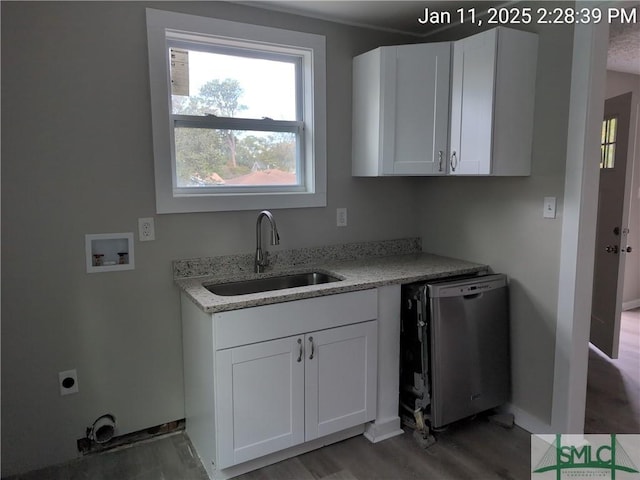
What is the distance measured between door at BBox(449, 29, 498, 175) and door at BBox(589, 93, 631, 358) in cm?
163

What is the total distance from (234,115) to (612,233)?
9.28 feet

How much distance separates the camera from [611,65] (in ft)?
13.2

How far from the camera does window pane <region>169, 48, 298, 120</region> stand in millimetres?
2420

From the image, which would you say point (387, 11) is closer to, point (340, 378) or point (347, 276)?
point (347, 276)

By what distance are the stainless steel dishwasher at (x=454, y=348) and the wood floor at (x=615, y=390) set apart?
611mm

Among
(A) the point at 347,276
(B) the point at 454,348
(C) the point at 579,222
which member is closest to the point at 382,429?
(B) the point at 454,348

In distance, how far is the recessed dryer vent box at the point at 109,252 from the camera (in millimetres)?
2217

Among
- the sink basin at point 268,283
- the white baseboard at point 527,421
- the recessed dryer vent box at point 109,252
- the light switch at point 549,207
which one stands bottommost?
the white baseboard at point 527,421

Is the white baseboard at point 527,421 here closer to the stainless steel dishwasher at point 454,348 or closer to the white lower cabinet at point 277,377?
the stainless steel dishwasher at point 454,348

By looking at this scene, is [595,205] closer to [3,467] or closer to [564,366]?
[564,366]

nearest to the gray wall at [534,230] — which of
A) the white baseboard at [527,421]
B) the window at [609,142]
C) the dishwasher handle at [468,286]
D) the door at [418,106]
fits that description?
the white baseboard at [527,421]

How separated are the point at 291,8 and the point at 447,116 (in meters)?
1.03

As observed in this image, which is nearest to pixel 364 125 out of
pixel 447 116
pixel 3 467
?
pixel 447 116

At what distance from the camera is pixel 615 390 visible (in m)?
2.99
